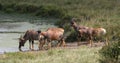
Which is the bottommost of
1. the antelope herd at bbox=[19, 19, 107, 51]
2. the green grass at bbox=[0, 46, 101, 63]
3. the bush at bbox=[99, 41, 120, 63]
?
the antelope herd at bbox=[19, 19, 107, 51]

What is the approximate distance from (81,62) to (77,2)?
29.0 m

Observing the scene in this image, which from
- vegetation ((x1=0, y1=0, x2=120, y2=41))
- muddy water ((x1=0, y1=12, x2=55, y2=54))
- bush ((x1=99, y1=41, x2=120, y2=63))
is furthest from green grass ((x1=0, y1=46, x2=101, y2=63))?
vegetation ((x1=0, y1=0, x2=120, y2=41))

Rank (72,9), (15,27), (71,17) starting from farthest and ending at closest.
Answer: (72,9) < (71,17) < (15,27)

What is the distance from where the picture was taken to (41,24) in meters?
34.8

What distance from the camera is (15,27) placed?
33.4m

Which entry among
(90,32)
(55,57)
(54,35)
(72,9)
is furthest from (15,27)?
(55,57)

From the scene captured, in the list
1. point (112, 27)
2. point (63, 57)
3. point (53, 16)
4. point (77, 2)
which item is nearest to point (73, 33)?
point (112, 27)

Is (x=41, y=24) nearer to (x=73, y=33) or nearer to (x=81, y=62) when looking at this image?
(x=73, y=33)

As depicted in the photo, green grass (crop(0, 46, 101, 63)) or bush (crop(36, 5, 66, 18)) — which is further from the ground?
green grass (crop(0, 46, 101, 63))

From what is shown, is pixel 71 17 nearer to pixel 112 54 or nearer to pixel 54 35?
pixel 54 35

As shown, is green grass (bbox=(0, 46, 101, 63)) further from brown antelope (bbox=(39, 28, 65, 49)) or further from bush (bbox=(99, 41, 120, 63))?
brown antelope (bbox=(39, 28, 65, 49))

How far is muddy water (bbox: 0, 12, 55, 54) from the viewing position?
2427 cm

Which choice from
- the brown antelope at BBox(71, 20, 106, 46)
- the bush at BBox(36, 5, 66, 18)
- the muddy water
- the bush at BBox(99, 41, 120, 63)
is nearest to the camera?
the bush at BBox(99, 41, 120, 63)

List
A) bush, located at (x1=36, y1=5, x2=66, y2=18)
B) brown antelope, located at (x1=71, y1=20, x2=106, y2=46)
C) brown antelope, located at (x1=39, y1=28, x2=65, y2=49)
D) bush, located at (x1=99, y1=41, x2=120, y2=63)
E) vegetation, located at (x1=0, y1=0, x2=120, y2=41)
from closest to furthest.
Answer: bush, located at (x1=99, y1=41, x2=120, y2=63) → brown antelope, located at (x1=39, y1=28, x2=65, y2=49) → brown antelope, located at (x1=71, y1=20, x2=106, y2=46) → vegetation, located at (x1=0, y1=0, x2=120, y2=41) → bush, located at (x1=36, y1=5, x2=66, y2=18)
